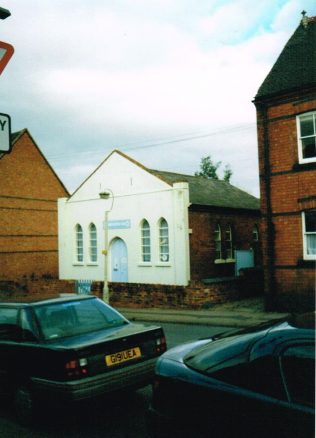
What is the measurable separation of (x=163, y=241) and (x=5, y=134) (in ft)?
58.8

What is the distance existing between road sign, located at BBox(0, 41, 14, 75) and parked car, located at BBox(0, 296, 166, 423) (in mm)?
3139

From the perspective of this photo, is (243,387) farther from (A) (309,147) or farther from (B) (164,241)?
(B) (164,241)

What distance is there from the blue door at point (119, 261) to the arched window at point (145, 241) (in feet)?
3.70

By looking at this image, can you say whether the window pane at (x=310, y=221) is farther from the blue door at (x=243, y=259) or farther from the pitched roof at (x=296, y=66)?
the blue door at (x=243, y=259)

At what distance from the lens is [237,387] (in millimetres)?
3545

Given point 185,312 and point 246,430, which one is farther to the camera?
point 185,312

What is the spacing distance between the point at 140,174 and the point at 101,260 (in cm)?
518

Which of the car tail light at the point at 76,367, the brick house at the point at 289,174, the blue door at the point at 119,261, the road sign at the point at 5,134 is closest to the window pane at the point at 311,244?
the brick house at the point at 289,174

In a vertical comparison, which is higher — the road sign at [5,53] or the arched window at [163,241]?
the road sign at [5,53]

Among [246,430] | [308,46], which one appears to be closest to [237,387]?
[246,430]

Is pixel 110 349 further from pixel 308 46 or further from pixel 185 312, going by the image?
pixel 308 46

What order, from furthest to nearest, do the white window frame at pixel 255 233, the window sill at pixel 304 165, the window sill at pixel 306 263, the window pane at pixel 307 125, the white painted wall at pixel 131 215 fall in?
1. the white window frame at pixel 255 233
2. the white painted wall at pixel 131 215
3. the window pane at pixel 307 125
4. the window sill at pixel 304 165
5. the window sill at pixel 306 263

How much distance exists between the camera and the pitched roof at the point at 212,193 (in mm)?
23003

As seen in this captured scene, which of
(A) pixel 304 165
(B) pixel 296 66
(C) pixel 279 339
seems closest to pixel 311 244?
(A) pixel 304 165
